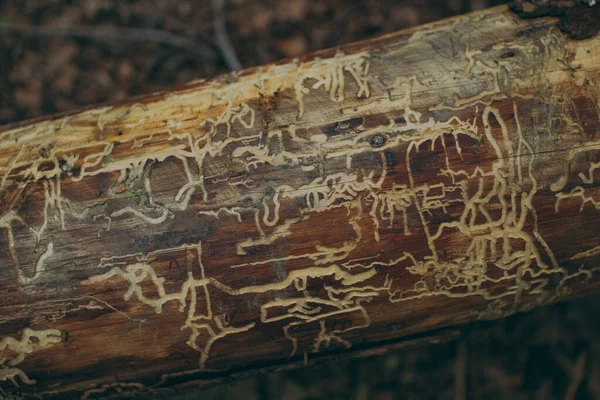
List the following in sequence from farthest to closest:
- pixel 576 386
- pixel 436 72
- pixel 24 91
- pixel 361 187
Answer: pixel 24 91
pixel 576 386
pixel 436 72
pixel 361 187

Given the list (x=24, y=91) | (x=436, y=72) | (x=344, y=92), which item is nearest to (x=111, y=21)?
(x=24, y=91)

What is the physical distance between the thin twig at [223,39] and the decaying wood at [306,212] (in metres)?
0.88

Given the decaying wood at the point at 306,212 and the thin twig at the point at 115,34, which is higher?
the thin twig at the point at 115,34

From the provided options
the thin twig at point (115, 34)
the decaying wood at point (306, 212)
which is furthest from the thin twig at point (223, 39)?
the decaying wood at point (306, 212)

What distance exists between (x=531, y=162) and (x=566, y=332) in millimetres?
1180

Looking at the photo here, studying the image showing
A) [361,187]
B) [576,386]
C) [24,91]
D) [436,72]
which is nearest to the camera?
[361,187]

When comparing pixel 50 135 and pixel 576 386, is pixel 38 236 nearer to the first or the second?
pixel 50 135

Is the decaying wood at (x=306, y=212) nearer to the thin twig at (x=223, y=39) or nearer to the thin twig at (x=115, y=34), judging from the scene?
the thin twig at (x=223, y=39)

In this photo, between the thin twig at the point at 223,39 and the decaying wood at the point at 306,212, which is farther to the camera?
the thin twig at the point at 223,39

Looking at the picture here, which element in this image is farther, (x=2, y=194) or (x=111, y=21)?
(x=111, y=21)

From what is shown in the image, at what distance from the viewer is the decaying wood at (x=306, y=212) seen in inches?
60.7

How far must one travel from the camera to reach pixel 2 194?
1.62m

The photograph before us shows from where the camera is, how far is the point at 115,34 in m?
2.52

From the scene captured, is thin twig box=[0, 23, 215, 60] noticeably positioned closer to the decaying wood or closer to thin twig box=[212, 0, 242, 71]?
thin twig box=[212, 0, 242, 71]
